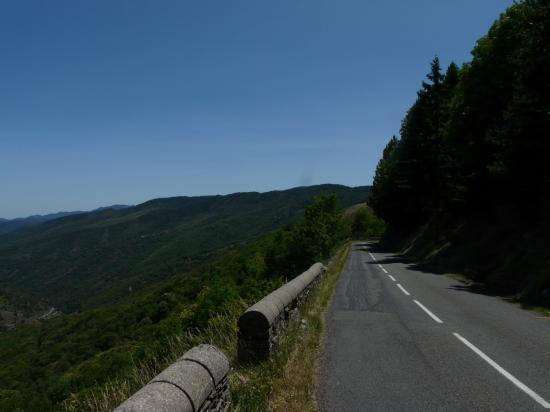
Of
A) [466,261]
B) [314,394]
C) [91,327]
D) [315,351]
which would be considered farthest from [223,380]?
[91,327]

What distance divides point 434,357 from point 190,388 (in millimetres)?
5518

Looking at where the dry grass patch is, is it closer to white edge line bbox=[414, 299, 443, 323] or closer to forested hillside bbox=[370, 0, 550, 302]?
white edge line bbox=[414, 299, 443, 323]

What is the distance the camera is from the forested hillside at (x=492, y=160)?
58.6ft

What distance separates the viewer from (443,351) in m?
8.51

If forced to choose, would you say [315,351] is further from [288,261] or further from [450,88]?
[450,88]

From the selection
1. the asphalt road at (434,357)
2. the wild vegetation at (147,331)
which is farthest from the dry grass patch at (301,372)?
the wild vegetation at (147,331)

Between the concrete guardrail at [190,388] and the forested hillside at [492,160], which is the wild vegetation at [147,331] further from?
the forested hillside at [492,160]

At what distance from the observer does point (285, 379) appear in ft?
21.6

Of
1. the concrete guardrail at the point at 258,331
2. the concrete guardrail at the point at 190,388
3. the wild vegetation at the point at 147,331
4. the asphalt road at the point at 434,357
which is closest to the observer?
the concrete guardrail at the point at 190,388

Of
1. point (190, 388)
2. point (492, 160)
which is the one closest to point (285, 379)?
point (190, 388)

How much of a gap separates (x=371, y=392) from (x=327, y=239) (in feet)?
110

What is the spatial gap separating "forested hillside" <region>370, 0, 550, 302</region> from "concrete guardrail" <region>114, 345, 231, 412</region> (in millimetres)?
12985

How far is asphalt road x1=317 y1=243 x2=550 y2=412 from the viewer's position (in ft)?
19.9

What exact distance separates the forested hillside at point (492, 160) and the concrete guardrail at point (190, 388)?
42.6 feet
